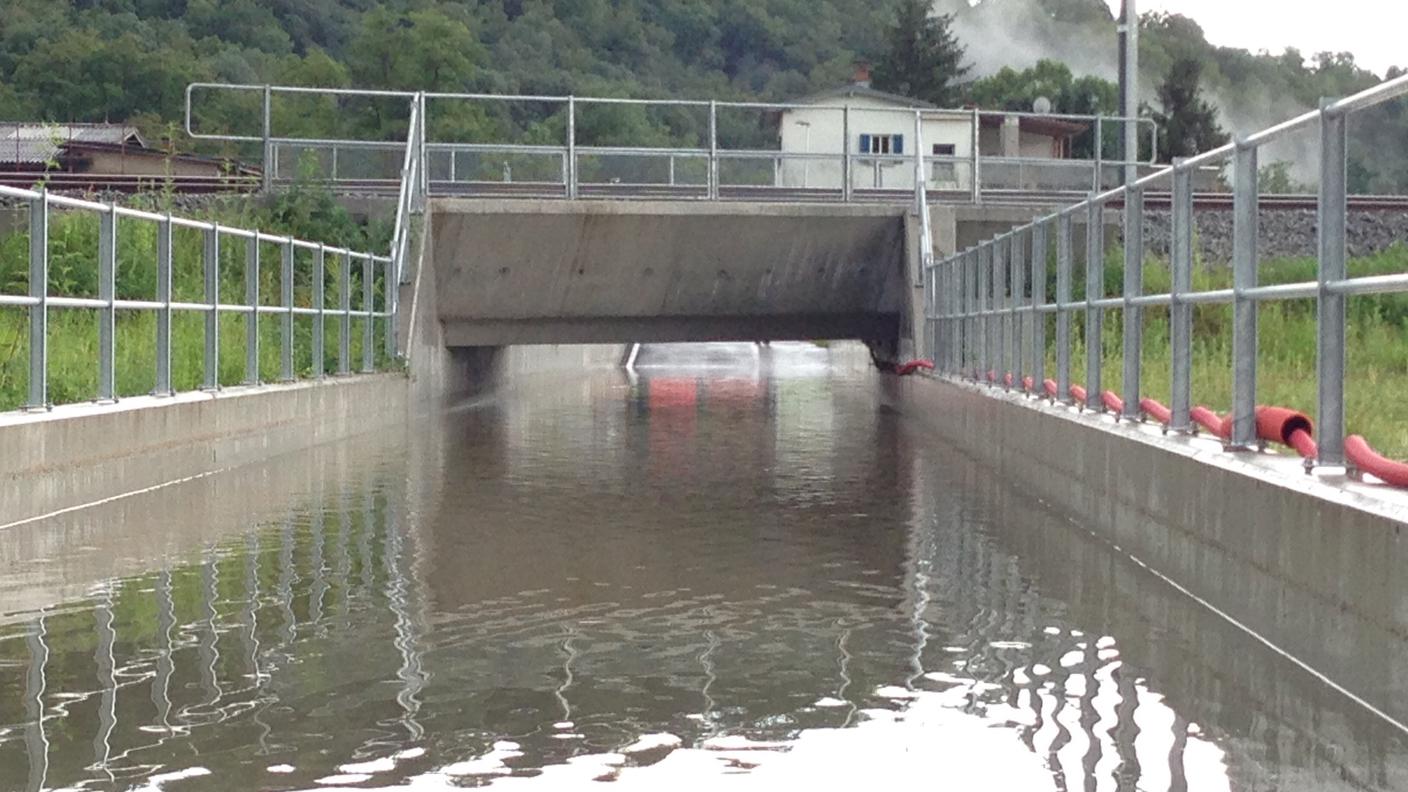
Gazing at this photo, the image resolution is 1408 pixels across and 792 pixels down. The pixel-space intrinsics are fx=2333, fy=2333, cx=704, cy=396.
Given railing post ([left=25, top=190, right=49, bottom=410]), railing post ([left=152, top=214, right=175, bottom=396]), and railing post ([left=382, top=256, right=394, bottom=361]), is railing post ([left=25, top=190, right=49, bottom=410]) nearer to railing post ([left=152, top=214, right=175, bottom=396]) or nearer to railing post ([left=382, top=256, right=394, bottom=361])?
railing post ([left=152, top=214, right=175, bottom=396])

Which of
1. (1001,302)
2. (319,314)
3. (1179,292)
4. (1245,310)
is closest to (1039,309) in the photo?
(1001,302)

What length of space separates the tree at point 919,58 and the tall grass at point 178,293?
130 m

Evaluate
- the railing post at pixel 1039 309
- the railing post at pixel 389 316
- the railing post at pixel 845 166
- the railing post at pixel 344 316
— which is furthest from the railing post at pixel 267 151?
the railing post at pixel 1039 309

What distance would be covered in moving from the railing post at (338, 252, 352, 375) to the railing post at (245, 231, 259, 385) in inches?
185

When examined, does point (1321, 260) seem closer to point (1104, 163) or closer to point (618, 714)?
point (618, 714)

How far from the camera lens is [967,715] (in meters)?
7.23

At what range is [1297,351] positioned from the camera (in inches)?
392

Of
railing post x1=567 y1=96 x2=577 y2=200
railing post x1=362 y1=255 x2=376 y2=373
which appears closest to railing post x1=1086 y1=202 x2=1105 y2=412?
railing post x1=362 y1=255 x2=376 y2=373

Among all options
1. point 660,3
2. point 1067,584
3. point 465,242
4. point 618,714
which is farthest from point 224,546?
point 660,3

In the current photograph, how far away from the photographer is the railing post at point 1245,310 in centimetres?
1060

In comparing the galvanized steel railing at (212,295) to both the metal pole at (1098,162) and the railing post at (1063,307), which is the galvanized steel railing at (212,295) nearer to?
the railing post at (1063,307)

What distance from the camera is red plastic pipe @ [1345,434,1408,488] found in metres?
8.21

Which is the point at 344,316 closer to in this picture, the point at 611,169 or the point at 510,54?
the point at 611,169

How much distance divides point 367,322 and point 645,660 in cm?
2046
